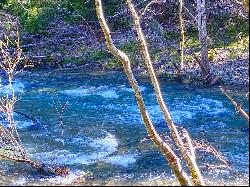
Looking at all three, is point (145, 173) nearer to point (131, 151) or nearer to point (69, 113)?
point (131, 151)

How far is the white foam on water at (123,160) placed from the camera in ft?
36.5

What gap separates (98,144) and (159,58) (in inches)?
358

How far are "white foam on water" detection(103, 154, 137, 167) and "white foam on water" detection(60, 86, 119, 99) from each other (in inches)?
216

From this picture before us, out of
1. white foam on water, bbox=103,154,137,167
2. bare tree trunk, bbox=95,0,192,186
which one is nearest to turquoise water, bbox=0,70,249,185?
white foam on water, bbox=103,154,137,167

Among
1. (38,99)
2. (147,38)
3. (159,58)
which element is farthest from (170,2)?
(38,99)

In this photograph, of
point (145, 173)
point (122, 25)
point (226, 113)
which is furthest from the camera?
point (122, 25)

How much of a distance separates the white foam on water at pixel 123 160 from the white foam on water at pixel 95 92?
548 centimetres

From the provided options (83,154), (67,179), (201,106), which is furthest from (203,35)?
(67,179)

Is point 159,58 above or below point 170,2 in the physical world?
below

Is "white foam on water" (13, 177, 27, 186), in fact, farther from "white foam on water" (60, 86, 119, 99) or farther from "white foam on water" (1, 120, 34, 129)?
"white foam on water" (60, 86, 119, 99)

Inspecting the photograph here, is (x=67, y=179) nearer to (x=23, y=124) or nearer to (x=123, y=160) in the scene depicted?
(x=123, y=160)

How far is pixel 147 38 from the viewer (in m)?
23.2

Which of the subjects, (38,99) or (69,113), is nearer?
(69,113)

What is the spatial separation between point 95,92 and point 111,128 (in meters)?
4.05
